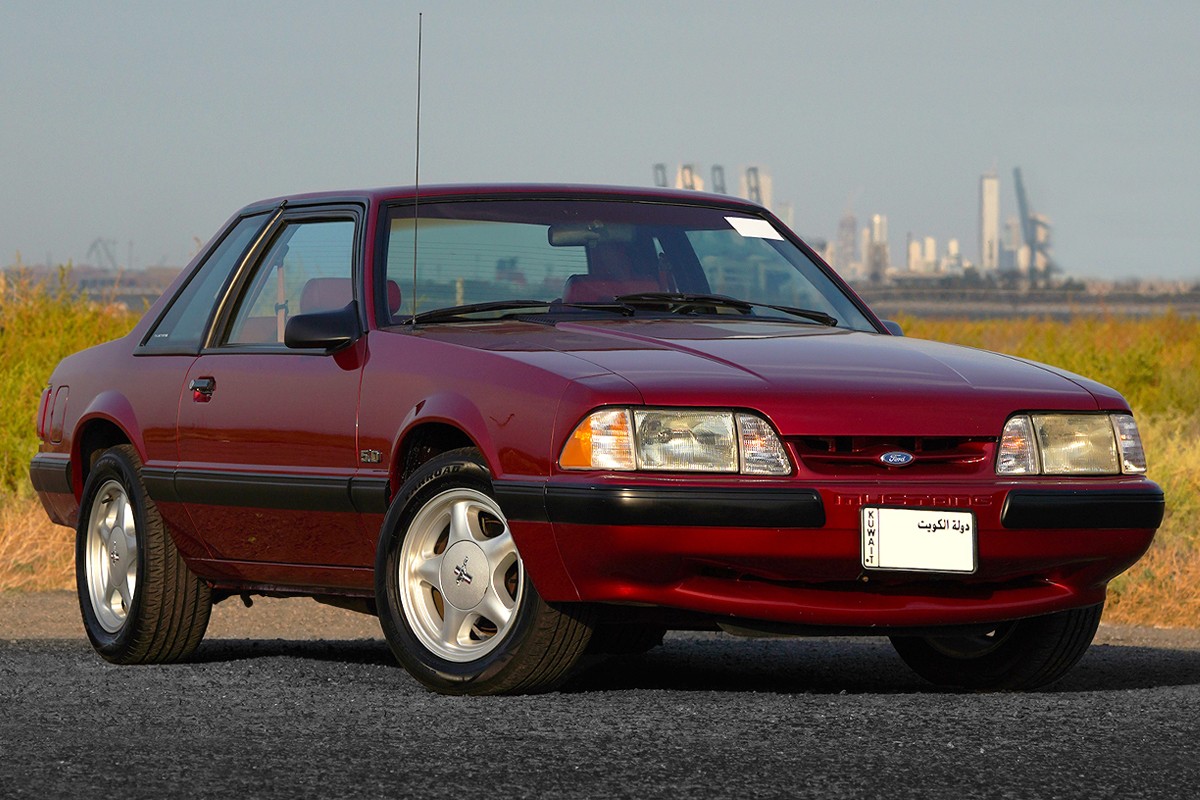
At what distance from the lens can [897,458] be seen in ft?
17.6

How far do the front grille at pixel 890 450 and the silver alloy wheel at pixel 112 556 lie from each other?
281cm

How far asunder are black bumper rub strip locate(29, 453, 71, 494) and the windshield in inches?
73.7

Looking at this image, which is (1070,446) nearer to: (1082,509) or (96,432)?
(1082,509)

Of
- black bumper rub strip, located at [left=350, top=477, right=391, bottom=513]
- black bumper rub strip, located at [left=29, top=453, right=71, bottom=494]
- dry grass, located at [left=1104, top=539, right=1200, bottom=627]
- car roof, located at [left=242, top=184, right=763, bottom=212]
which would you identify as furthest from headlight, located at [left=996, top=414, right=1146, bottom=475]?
dry grass, located at [left=1104, top=539, right=1200, bottom=627]

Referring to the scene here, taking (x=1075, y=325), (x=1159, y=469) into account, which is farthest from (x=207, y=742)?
(x=1075, y=325)

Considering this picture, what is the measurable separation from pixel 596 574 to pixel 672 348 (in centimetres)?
79

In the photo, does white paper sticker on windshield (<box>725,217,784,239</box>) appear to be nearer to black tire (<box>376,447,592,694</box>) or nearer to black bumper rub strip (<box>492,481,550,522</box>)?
black tire (<box>376,447,592,694</box>)

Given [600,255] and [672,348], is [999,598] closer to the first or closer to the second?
[672,348]

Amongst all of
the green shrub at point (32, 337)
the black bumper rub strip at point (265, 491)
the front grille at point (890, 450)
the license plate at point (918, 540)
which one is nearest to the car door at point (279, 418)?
the black bumper rub strip at point (265, 491)

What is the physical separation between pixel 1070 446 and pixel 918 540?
66 cm

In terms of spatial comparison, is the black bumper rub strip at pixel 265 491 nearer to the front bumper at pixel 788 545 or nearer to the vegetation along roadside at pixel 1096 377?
the front bumper at pixel 788 545

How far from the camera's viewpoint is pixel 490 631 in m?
5.80

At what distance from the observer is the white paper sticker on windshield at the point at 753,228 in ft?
23.8

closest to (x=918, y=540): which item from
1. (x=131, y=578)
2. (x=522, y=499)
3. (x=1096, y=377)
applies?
(x=522, y=499)
